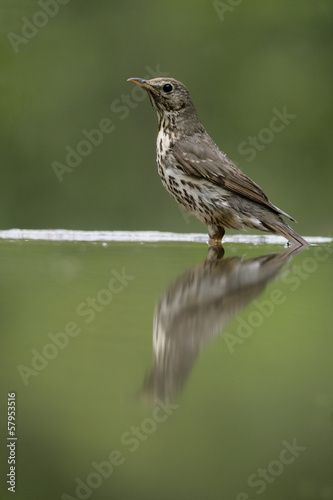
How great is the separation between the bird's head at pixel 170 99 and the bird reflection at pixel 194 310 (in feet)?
5.72

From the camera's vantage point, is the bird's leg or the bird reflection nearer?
the bird reflection

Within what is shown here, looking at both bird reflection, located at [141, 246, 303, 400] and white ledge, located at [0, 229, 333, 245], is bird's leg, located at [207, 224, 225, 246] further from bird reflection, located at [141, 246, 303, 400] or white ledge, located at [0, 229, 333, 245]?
bird reflection, located at [141, 246, 303, 400]

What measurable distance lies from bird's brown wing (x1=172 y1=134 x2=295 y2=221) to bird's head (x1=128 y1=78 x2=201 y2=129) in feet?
0.86

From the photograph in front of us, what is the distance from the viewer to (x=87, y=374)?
1478 millimetres

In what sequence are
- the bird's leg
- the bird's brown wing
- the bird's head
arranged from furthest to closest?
1. the bird's head
2. the bird's leg
3. the bird's brown wing

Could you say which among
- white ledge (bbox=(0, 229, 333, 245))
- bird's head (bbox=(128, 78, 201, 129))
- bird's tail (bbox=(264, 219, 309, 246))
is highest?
bird's head (bbox=(128, 78, 201, 129))

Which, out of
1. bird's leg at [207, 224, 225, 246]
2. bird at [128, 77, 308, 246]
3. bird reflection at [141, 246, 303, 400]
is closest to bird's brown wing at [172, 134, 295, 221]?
bird at [128, 77, 308, 246]

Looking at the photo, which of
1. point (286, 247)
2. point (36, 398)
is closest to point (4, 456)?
point (36, 398)

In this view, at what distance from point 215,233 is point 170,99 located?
891 millimetres

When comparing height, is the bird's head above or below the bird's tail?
above

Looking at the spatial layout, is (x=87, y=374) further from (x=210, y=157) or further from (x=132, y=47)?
(x=132, y=47)

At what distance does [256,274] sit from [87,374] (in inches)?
63.0

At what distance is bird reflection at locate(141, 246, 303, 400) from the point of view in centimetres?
149

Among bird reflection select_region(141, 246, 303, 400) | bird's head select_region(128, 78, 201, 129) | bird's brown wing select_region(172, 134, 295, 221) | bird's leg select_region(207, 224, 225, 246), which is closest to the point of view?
bird reflection select_region(141, 246, 303, 400)
